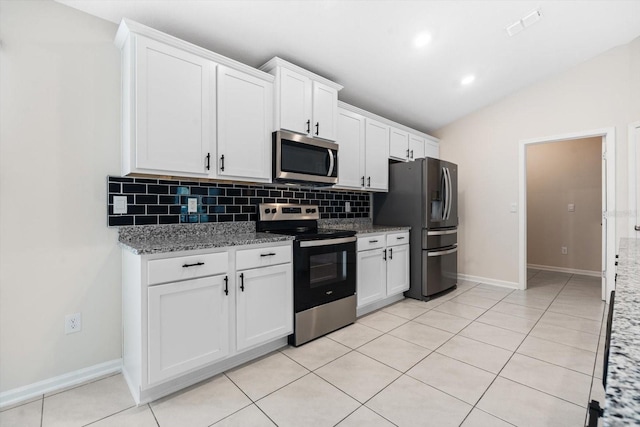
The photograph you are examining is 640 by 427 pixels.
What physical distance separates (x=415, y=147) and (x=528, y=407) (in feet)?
10.6

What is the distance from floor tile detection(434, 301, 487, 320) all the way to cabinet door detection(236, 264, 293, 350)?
5.86ft

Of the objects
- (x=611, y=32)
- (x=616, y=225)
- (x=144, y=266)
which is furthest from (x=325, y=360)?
(x=611, y=32)

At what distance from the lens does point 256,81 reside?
2.44 metres

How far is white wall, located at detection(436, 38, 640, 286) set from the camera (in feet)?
11.1

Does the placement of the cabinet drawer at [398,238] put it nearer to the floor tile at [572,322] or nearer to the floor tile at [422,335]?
the floor tile at [422,335]

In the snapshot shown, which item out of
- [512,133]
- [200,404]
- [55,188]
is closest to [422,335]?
[200,404]

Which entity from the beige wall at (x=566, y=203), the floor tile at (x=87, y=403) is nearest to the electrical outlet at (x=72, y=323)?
the floor tile at (x=87, y=403)

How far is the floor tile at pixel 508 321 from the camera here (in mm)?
2764

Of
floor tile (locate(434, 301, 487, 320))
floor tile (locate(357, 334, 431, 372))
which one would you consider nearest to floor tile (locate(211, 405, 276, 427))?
floor tile (locate(357, 334, 431, 372))

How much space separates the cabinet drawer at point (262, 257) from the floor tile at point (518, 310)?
2411mm

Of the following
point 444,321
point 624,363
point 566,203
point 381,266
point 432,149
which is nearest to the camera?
point 624,363

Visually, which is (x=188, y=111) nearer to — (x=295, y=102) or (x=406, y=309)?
(x=295, y=102)

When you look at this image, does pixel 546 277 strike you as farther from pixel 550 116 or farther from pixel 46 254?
pixel 46 254

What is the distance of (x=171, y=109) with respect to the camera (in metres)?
2.02
